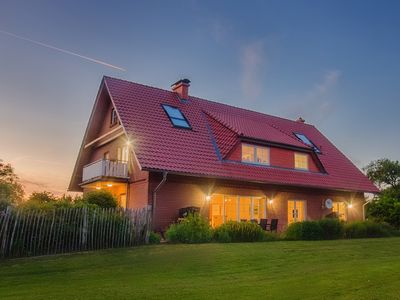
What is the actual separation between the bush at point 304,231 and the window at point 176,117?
738cm

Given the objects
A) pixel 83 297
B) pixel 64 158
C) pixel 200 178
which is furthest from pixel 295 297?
pixel 64 158

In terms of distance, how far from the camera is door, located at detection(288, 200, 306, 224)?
22.6m

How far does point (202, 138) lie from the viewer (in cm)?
2045

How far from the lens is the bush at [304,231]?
1677cm

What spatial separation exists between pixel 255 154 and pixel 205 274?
45.3 ft

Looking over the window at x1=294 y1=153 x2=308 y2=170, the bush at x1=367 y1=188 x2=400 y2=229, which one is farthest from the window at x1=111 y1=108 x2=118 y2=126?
the bush at x1=367 y1=188 x2=400 y2=229

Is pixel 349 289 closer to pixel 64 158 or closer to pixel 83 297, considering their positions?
pixel 83 297

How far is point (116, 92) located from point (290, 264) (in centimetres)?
1409

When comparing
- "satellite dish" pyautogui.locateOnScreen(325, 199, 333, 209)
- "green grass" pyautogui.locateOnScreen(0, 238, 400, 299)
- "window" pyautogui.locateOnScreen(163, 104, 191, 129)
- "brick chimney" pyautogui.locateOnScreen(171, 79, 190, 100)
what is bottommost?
"green grass" pyautogui.locateOnScreen(0, 238, 400, 299)

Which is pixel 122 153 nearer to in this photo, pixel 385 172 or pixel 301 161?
pixel 301 161

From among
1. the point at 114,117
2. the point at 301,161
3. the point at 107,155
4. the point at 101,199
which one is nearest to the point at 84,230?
the point at 101,199

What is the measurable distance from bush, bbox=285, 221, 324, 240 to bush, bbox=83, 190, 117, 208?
7.42 metres

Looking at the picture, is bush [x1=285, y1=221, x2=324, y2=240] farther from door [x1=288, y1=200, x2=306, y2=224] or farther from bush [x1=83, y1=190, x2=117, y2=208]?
bush [x1=83, y1=190, x2=117, y2=208]

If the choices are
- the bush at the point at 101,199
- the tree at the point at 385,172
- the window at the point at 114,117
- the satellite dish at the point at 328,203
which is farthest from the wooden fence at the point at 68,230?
the tree at the point at 385,172
